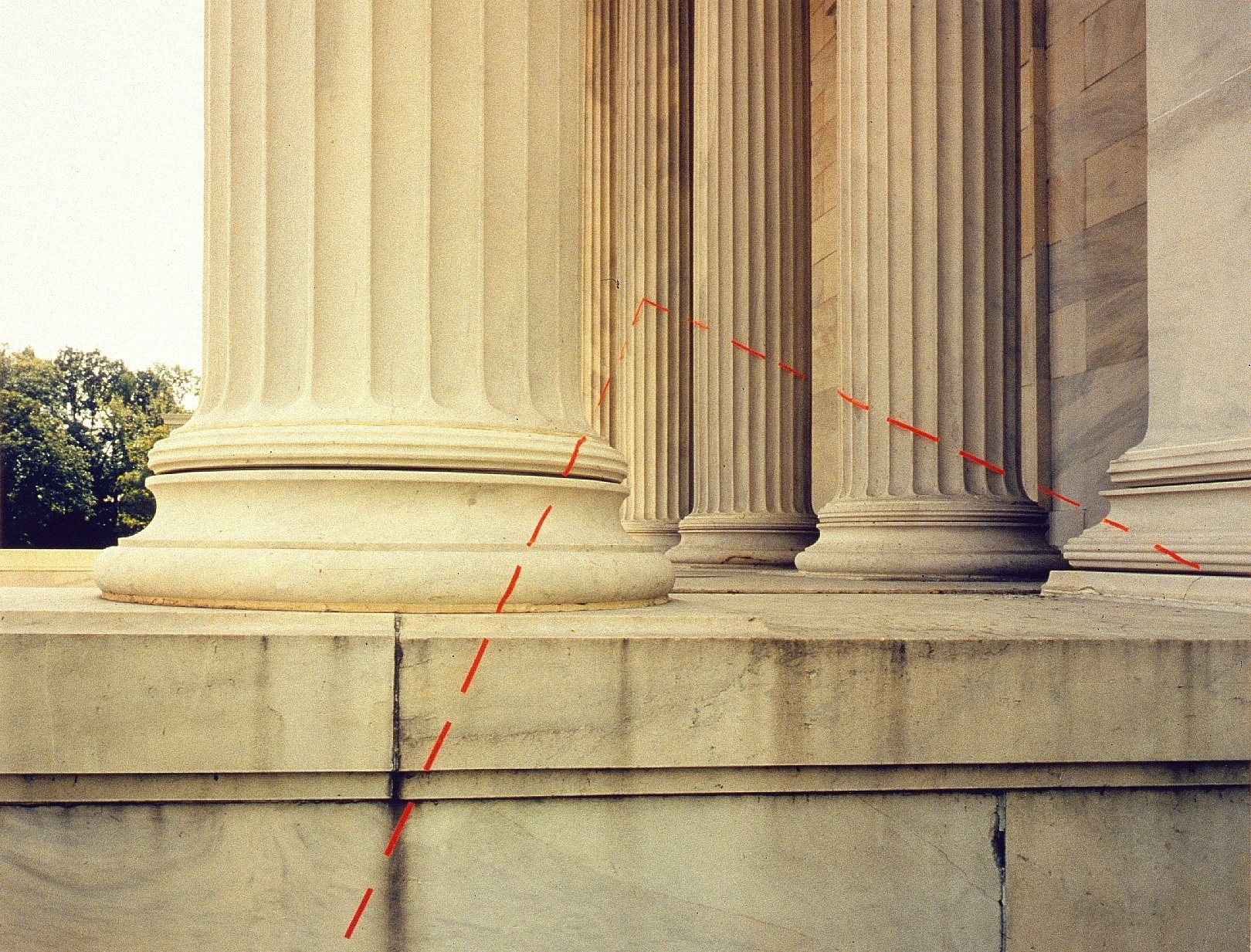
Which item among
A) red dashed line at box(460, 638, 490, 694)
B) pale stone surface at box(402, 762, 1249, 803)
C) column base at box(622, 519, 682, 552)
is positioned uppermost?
column base at box(622, 519, 682, 552)

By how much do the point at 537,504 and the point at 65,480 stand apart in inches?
5169

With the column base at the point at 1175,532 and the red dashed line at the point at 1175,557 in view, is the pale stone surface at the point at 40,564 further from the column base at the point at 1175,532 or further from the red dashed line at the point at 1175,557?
the red dashed line at the point at 1175,557

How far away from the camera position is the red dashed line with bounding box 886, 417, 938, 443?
23703mm

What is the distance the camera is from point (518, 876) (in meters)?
9.39

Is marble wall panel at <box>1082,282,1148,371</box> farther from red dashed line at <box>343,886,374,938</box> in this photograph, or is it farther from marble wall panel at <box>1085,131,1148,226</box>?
red dashed line at <box>343,886,374,938</box>

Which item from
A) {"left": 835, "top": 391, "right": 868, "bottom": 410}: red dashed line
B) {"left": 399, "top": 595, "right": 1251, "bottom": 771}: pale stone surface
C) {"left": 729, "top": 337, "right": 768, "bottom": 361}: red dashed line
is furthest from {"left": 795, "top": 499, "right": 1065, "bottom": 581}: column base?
{"left": 399, "top": 595, "right": 1251, "bottom": 771}: pale stone surface

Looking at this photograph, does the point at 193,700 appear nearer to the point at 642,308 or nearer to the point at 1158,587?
the point at 1158,587

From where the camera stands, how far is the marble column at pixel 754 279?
31.0 meters

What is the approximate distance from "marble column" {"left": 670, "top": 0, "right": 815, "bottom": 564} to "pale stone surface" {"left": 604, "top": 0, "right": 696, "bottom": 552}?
658 centimetres

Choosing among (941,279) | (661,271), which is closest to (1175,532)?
(941,279)

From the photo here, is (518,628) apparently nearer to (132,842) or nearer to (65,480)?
(132,842)

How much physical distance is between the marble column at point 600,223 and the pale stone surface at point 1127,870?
1350 inches

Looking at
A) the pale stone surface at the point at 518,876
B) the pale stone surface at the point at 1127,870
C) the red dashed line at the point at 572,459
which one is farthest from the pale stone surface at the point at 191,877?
the pale stone surface at the point at 1127,870

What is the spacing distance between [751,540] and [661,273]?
499 inches
